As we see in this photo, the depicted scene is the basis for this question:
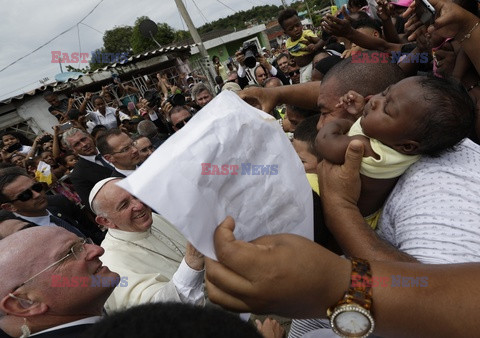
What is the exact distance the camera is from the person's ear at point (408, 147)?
3.82 ft

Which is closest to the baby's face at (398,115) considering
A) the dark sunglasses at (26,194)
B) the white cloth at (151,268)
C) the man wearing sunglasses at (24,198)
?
the white cloth at (151,268)

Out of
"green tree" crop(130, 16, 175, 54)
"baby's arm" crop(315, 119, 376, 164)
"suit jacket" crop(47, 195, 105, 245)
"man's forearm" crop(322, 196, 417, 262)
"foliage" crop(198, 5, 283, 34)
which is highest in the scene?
"foliage" crop(198, 5, 283, 34)

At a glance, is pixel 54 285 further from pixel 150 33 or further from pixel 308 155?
pixel 150 33

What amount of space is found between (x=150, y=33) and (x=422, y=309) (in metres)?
14.7

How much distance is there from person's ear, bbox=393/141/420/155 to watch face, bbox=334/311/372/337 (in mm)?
712

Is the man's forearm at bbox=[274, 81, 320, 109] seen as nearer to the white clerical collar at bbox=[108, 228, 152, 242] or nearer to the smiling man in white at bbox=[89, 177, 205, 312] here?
the smiling man in white at bbox=[89, 177, 205, 312]

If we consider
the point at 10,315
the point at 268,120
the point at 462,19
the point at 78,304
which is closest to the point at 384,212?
the point at 268,120

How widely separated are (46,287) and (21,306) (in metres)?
0.12

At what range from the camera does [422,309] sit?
2.44ft

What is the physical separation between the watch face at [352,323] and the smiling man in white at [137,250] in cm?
110

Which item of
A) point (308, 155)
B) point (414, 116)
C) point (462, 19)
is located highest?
point (462, 19)

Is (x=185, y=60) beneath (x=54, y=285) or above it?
above

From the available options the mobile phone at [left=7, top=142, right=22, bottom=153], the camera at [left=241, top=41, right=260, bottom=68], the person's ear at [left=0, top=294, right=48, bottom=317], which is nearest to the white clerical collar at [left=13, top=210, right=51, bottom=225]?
the person's ear at [left=0, top=294, right=48, bottom=317]

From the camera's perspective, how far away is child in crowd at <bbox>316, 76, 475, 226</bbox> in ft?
3.66
